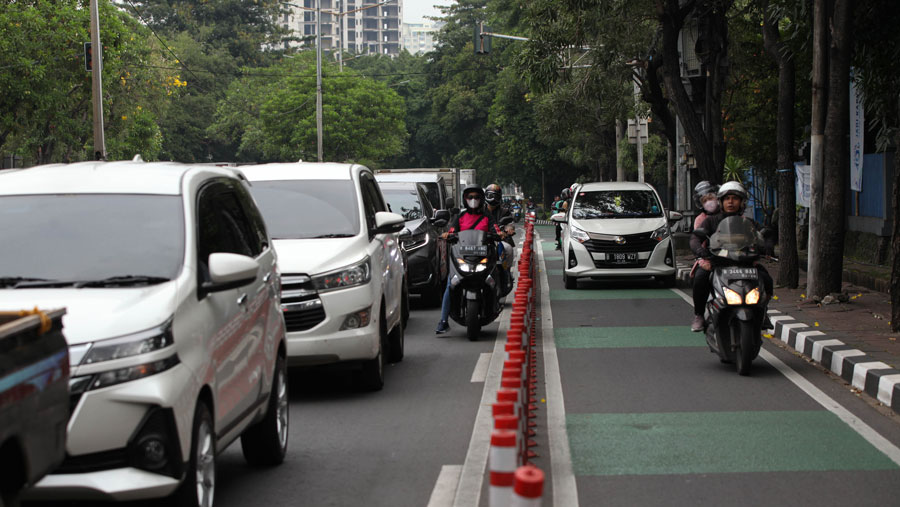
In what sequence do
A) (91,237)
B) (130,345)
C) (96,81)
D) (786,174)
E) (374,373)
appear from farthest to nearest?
(96,81) < (786,174) < (374,373) < (91,237) < (130,345)

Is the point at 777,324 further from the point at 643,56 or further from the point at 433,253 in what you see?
the point at 643,56

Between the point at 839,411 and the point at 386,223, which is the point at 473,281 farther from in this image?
the point at 839,411

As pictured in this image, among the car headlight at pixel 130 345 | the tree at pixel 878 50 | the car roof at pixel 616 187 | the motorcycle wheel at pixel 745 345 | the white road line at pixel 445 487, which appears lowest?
the white road line at pixel 445 487

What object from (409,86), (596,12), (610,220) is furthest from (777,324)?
(409,86)

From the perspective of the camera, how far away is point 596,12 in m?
23.1

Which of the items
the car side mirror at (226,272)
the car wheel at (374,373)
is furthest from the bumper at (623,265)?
the car side mirror at (226,272)

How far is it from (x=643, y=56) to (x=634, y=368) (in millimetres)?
20263

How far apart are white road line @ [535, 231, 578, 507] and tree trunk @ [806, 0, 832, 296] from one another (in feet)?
13.4

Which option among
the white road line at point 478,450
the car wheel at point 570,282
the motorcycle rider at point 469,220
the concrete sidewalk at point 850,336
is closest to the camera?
the white road line at point 478,450

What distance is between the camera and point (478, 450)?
7105mm

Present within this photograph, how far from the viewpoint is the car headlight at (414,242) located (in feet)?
53.2

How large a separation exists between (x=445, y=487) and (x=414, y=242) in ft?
33.5

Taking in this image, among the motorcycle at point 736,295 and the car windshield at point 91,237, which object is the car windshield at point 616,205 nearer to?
the motorcycle at point 736,295

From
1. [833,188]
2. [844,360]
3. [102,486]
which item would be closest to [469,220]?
[844,360]
